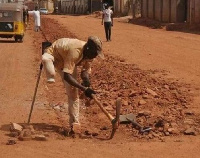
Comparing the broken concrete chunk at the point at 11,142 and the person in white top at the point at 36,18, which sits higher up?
the person in white top at the point at 36,18

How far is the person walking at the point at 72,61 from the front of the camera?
24.5ft

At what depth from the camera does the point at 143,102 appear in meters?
9.73

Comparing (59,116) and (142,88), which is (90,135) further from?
(142,88)

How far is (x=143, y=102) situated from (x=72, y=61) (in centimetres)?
261

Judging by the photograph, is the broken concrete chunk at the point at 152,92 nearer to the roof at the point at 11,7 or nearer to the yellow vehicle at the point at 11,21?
the yellow vehicle at the point at 11,21

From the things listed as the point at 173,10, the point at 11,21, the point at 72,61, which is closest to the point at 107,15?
the point at 11,21

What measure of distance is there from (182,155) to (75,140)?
1.61m

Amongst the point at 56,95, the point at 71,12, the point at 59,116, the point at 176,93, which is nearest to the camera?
the point at 59,116

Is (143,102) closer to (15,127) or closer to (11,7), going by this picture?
(15,127)

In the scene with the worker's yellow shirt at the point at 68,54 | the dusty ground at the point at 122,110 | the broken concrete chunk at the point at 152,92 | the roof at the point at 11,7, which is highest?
the roof at the point at 11,7

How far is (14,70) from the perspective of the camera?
602 inches

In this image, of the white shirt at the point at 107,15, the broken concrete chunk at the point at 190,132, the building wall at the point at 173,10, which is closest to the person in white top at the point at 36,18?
the building wall at the point at 173,10

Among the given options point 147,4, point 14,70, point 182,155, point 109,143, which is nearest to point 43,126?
point 109,143

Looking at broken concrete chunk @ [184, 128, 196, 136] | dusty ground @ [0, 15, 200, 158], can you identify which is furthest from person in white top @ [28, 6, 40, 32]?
broken concrete chunk @ [184, 128, 196, 136]
